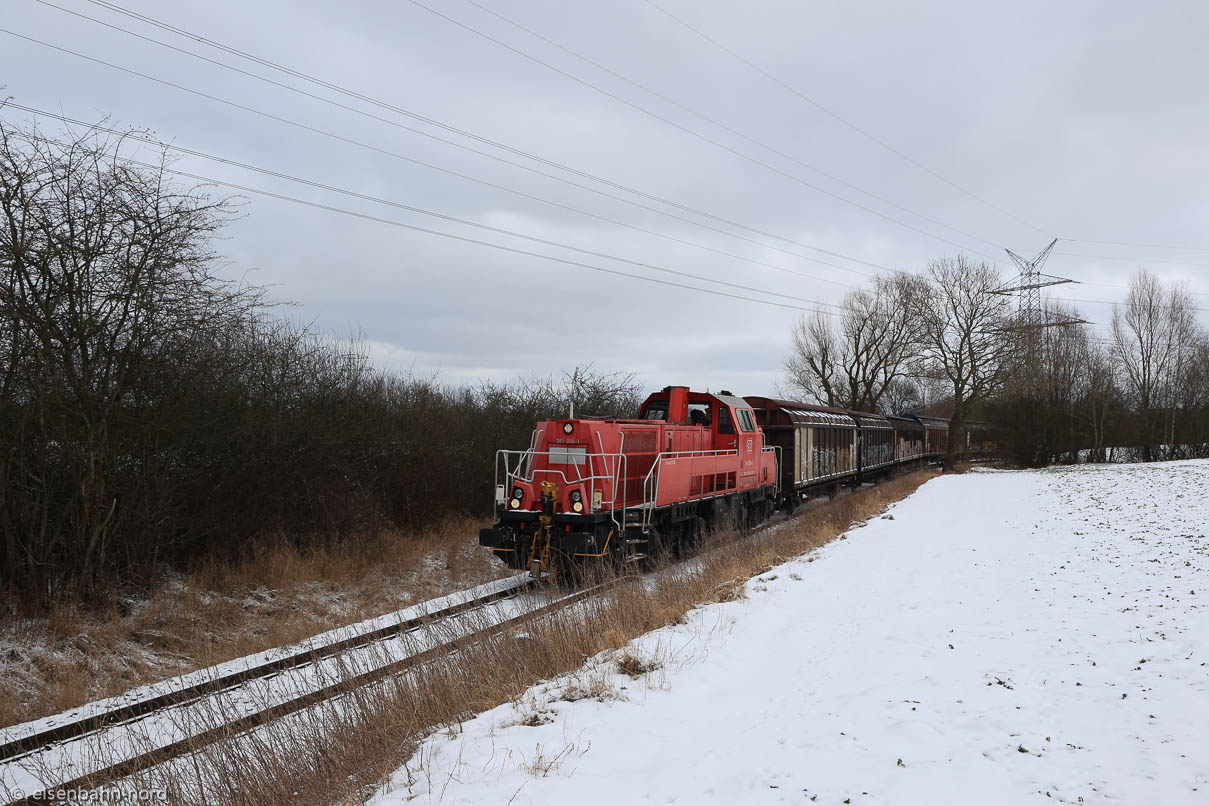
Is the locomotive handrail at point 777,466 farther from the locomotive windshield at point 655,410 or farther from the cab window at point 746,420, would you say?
the locomotive windshield at point 655,410

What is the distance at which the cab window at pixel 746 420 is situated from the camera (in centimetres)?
1607

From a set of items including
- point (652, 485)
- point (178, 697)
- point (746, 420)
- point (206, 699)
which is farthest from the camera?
point (746, 420)

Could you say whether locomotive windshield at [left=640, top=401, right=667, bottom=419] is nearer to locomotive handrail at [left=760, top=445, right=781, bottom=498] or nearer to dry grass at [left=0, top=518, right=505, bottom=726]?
dry grass at [left=0, top=518, right=505, bottom=726]

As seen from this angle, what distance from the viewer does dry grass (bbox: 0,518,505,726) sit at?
25.3ft

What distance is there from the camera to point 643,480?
498 inches

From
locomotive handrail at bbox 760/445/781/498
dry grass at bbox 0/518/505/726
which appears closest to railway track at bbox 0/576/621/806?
dry grass at bbox 0/518/505/726

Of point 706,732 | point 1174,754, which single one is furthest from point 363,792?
point 1174,754

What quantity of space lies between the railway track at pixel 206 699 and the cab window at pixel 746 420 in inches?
316

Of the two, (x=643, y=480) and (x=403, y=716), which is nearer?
(x=403, y=716)

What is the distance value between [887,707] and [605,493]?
6589mm

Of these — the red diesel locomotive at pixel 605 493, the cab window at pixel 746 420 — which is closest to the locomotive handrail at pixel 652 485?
the red diesel locomotive at pixel 605 493

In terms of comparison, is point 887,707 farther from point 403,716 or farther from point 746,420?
point 746,420

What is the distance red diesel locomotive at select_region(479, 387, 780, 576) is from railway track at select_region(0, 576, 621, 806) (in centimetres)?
231

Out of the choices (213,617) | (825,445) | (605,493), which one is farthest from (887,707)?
(825,445)
